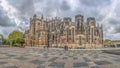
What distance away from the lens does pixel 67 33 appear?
8538cm

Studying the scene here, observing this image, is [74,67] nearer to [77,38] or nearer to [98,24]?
[77,38]

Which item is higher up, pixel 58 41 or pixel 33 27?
pixel 33 27

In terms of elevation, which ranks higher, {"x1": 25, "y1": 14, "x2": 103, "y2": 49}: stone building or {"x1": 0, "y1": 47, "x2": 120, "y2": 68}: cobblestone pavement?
{"x1": 25, "y1": 14, "x2": 103, "y2": 49}: stone building

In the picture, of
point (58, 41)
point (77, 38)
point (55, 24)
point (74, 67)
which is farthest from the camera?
point (55, 24)

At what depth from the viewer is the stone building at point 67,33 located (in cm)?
8388

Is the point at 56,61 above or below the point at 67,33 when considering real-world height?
below

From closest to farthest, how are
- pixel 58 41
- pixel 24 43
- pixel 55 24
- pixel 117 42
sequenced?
pixel 58 41
pixel 55 24
pixel 24 43
pixel 117 42

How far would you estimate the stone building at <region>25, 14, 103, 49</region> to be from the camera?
8388cm

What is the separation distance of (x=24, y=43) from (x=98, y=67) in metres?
107

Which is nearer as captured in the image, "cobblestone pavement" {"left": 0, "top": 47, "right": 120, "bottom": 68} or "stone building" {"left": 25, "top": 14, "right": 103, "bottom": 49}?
"cobblestone pavement" {"left": 0, "top": 47, "right": 120, "bottom": 68}

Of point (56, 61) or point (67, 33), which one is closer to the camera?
point (56, 61)

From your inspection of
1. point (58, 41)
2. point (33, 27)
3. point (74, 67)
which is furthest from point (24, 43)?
point (74, 67)

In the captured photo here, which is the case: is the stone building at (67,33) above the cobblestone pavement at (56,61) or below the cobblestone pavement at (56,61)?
above

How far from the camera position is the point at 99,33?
93312mm
